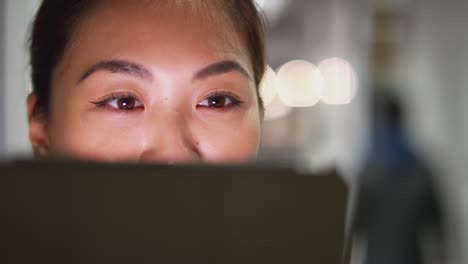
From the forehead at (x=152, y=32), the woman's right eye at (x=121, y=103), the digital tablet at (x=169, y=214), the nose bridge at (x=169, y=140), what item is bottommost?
the digital tablet at (x=169, y=214)

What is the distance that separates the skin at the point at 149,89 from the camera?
0.86 m

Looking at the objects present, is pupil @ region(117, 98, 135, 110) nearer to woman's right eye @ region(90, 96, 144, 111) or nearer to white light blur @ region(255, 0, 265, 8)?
woman's right eye @ region(90, 96, 144, 111)

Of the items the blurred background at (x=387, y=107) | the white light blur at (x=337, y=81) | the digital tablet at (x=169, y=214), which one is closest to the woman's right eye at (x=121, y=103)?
the digital tablet at (x=169, y=214)

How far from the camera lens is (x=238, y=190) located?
0.54 m

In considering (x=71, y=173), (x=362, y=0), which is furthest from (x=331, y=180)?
(x=362, y=0)

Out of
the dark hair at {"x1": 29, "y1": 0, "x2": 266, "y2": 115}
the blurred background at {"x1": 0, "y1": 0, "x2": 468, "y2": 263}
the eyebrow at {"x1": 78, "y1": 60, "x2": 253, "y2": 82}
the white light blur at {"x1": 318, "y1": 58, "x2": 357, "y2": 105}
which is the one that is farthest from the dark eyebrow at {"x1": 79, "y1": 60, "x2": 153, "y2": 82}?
the white light blur at {"x1": 318, "y1": 58, "x2": 357, "y2": 105}

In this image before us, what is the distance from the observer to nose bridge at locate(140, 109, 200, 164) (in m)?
0.84

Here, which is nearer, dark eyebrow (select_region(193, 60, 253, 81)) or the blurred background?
dark eyebrow (select_region(193, 60, 253, 81))

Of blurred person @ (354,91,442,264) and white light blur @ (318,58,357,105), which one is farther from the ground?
white light blur @ (318,58,357,105)

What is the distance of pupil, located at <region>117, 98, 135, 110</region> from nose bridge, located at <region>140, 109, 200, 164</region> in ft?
0.13

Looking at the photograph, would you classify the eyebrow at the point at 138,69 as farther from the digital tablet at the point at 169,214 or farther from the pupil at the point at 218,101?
the digital tablet at the point at 169,214

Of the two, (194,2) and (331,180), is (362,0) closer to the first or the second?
(194,2)

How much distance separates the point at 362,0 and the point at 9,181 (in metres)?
4.40

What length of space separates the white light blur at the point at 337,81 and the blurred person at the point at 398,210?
1.29 metres
